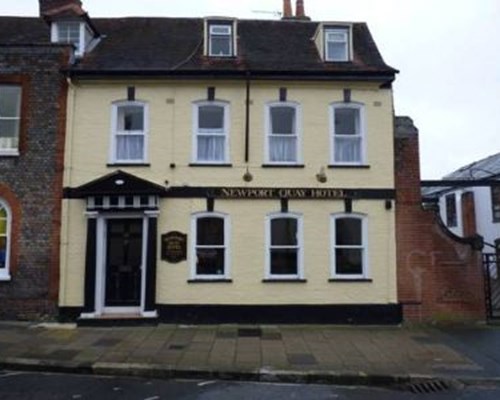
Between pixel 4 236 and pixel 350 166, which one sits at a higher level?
pixel 350 166

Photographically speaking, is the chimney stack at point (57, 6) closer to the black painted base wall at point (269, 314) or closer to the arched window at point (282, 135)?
the arched window at point (282, 135)

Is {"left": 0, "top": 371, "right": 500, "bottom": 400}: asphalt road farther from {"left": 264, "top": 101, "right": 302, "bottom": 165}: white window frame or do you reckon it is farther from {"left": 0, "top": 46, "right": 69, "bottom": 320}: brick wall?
{"left": 264, "top": 101, "right": 302, "bottom": 165}: white window frame

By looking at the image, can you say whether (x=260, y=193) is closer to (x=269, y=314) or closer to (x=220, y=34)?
(x=269, y=314)

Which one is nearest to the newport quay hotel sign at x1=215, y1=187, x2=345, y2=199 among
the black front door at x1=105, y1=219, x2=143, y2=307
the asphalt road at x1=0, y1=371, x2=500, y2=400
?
the black front door at x1=105, y1=219, x2=143, y2=307

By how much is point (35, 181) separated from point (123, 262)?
10.3 feet

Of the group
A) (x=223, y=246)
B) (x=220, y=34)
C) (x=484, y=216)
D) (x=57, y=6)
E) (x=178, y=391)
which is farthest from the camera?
(x=484, y=216)

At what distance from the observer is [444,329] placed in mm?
14461

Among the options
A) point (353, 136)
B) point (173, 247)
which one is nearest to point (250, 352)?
point (173, 247)

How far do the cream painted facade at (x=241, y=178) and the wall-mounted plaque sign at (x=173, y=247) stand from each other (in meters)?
0.14

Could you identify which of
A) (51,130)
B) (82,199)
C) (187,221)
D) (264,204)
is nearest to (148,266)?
(187,221)

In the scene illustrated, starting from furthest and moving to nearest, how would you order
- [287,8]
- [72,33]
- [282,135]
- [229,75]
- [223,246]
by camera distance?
[287,8] → [72,33] → [282,135] → [229,75] → [223,246]

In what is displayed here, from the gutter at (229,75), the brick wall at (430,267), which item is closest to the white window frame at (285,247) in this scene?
the brick wall at (430,267)

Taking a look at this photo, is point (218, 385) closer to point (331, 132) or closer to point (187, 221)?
point (187, 221)

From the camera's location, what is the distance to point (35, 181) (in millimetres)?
15055
